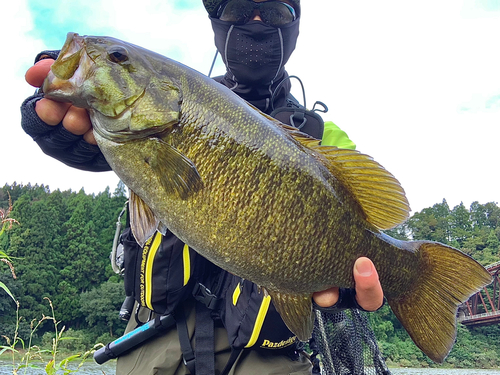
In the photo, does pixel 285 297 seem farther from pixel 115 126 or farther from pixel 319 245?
pixel 115 126

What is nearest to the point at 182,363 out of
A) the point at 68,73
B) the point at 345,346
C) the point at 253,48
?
the point at 345,346

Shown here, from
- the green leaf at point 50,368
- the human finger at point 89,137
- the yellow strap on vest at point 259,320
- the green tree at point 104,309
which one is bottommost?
the green tree at point 104,309

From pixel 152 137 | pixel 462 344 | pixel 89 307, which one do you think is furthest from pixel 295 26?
pixel 462 344

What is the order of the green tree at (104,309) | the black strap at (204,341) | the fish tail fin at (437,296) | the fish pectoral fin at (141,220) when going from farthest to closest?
the green tree at (104,309), the black strap at (204,341), the fish tail fin at (437,296), the fish pectoral fin at (141,220)

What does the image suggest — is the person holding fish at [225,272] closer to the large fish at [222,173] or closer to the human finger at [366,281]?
the human finger at [366,281]

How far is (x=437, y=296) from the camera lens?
7.65 ft

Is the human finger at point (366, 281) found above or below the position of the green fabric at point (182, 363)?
above

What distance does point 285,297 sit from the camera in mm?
2143

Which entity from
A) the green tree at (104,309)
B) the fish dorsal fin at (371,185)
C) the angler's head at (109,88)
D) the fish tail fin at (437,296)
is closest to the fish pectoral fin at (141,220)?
the angler's head at (109,88)

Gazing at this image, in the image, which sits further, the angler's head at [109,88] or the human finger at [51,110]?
the human finger at [51,110]

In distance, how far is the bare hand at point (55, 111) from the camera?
76.0 inches

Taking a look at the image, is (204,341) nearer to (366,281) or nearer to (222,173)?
(366,281)

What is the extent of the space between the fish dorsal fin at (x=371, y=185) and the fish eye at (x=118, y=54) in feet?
3.70

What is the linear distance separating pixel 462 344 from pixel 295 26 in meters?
55.1
